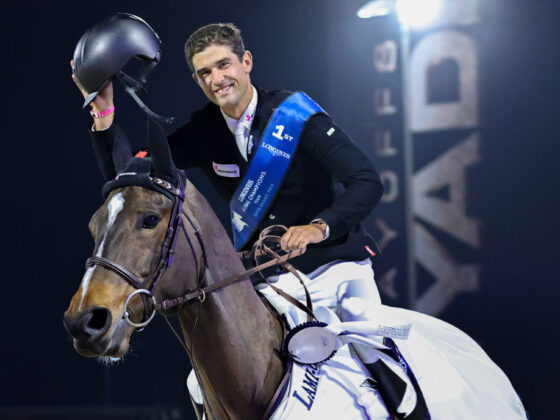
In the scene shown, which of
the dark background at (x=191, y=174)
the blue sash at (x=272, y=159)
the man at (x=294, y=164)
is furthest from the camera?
the dark background at (x=191, y=174)

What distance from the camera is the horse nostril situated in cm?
139

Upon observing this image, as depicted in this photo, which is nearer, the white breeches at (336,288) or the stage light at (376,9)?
the white breeches at (336,288)

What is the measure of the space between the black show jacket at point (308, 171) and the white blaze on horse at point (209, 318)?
19 cm

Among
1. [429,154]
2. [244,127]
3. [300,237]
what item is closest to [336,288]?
[300,237]

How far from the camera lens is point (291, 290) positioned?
1.98 m

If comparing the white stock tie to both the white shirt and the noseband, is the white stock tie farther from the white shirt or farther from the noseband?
the noseband

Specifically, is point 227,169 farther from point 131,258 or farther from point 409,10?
point 409,10

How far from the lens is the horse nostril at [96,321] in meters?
1.39

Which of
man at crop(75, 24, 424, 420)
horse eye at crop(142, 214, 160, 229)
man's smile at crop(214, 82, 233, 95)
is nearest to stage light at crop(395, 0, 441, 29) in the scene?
man at crop(75, 24, 424, 420)

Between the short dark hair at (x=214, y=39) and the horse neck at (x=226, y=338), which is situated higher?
the short dark hair at (x=214, y=39)

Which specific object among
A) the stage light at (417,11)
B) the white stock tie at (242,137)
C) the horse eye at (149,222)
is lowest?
the horse eye at (149,222)

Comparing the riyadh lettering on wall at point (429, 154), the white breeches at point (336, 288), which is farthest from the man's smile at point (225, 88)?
the riyadh lettering on wall at point (429, 154)

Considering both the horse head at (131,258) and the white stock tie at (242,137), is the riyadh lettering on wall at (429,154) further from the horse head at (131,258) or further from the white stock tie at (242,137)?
the horse head at (131,258)

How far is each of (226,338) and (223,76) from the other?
2.59 ft
